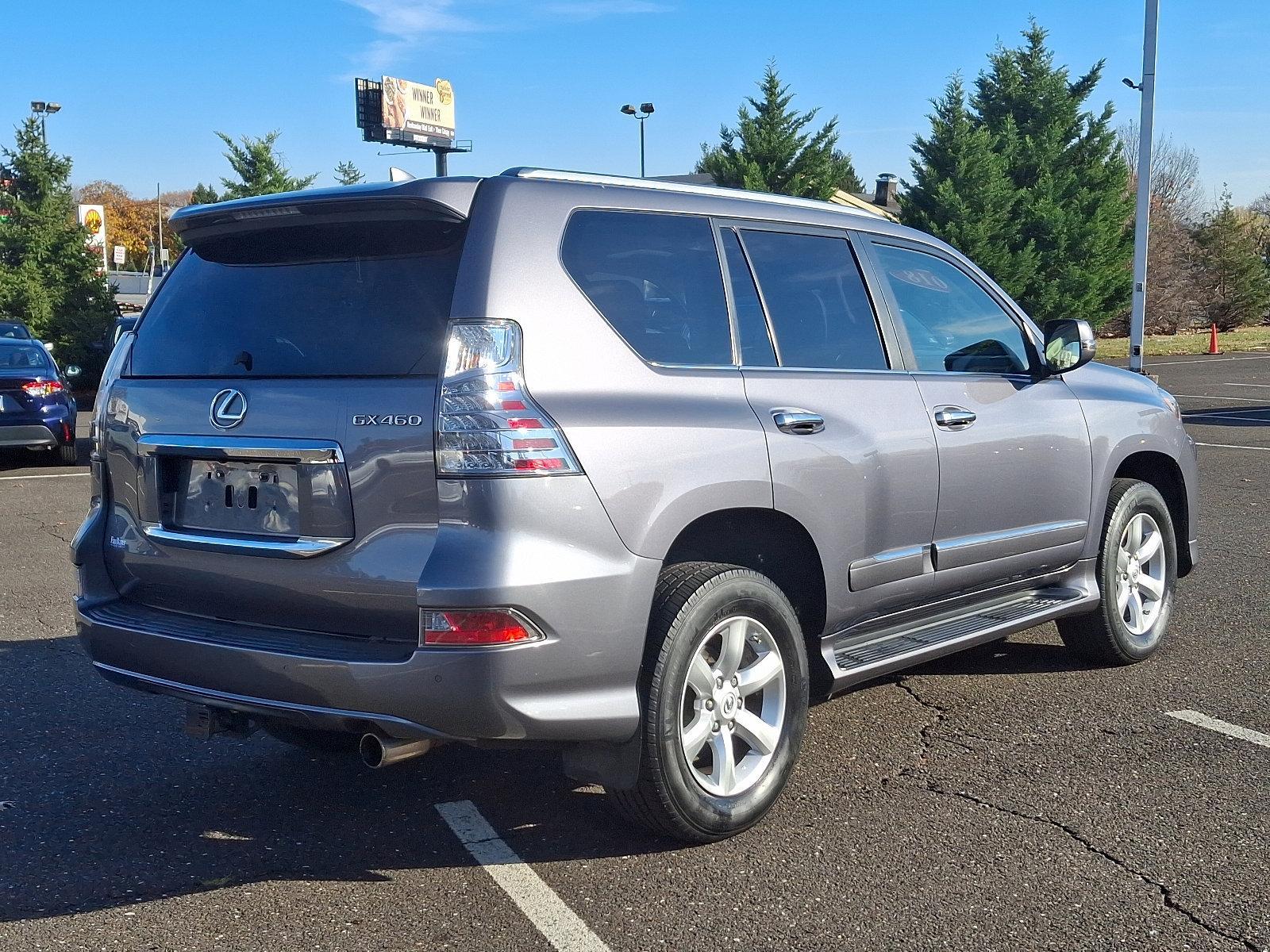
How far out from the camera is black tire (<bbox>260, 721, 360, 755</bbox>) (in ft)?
13.4

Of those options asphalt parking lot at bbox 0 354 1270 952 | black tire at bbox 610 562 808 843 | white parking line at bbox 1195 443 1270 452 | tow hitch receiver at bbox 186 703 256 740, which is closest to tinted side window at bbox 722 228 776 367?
black tire at bbox 610 562 808 843

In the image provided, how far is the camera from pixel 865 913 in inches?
130

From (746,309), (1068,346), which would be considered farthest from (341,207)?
(1068,346)

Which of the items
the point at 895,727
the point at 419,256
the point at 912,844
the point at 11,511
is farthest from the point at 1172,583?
the point at 11,511

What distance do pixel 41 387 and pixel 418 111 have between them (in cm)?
6784

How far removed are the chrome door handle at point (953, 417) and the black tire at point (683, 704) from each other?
1.12 meters

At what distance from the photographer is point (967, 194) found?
114ft

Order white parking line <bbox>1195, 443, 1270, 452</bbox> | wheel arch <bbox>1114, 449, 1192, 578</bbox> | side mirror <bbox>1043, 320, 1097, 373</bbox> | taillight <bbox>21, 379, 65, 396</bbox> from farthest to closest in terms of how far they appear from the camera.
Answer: white parking line <bbox>1195, 443, 1270, 452</bbox>, taillight <bbox>21, 379, 65, 396</bbox>, wheel arch <bbox>1114, 449, 1192, 578</bbox>, side mirror <bbox>1043, 320, 1097, 373</bbox>

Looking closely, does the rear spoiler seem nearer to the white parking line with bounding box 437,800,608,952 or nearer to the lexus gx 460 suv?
the lexus gx 460 suv

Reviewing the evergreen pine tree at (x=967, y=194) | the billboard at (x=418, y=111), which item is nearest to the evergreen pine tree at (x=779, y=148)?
the evergreen pine tree at (x=967, y=194)

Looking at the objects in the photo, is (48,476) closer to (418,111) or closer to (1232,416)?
(1232,416)

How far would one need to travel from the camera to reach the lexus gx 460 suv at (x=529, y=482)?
3.26m

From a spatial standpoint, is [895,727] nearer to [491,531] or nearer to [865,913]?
[865,913]

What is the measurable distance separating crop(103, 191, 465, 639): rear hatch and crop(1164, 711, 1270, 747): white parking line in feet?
10.4
